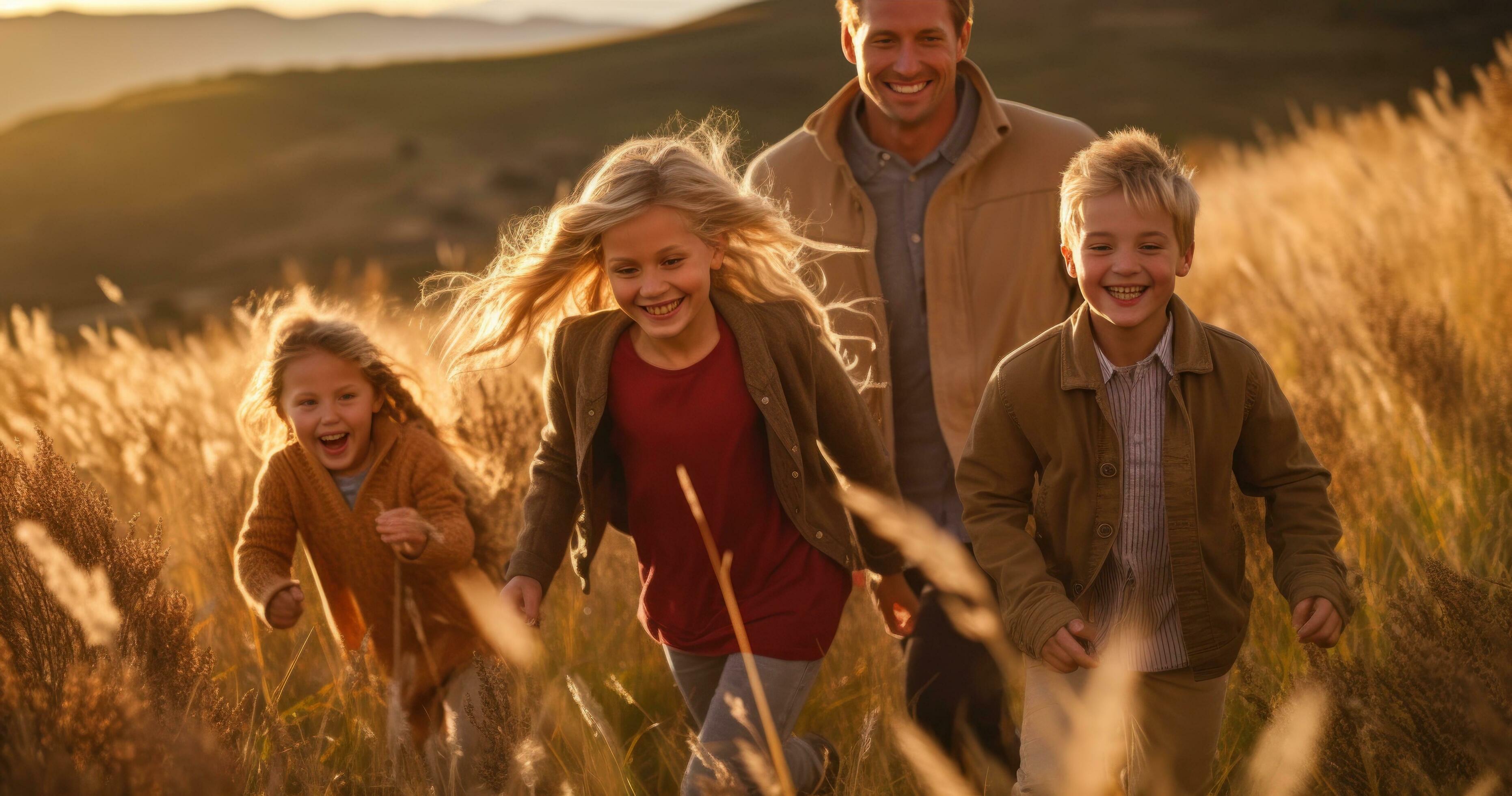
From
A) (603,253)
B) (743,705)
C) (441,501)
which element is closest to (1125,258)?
(743,705)

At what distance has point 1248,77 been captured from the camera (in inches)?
2168

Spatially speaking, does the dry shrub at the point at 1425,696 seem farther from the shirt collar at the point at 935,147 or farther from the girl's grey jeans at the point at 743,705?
the shirt collar at the point at 935,147

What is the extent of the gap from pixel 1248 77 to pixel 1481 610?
58.6 meters

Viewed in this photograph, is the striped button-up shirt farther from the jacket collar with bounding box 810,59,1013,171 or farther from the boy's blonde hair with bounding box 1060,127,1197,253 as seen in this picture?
the jacket collar with bounding box 810,59,1013,171

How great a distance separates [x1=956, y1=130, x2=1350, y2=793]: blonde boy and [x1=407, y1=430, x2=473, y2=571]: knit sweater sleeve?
4.61ft

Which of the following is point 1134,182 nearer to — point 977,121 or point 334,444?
point 977,121

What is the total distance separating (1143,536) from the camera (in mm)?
2551

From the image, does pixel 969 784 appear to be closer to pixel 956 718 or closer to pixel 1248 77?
pixel 956 718

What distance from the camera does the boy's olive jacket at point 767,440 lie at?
9.94 feet

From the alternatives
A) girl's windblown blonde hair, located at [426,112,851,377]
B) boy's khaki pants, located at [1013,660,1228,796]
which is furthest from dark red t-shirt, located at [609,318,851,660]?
boy's khaki pants, located at [1013,660,1228,796]

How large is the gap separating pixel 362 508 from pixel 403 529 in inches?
15.7

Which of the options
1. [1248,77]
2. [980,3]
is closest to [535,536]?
[1248,77]

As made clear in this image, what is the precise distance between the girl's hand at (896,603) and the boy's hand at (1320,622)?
4.04 ft

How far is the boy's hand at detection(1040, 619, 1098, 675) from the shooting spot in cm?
228
